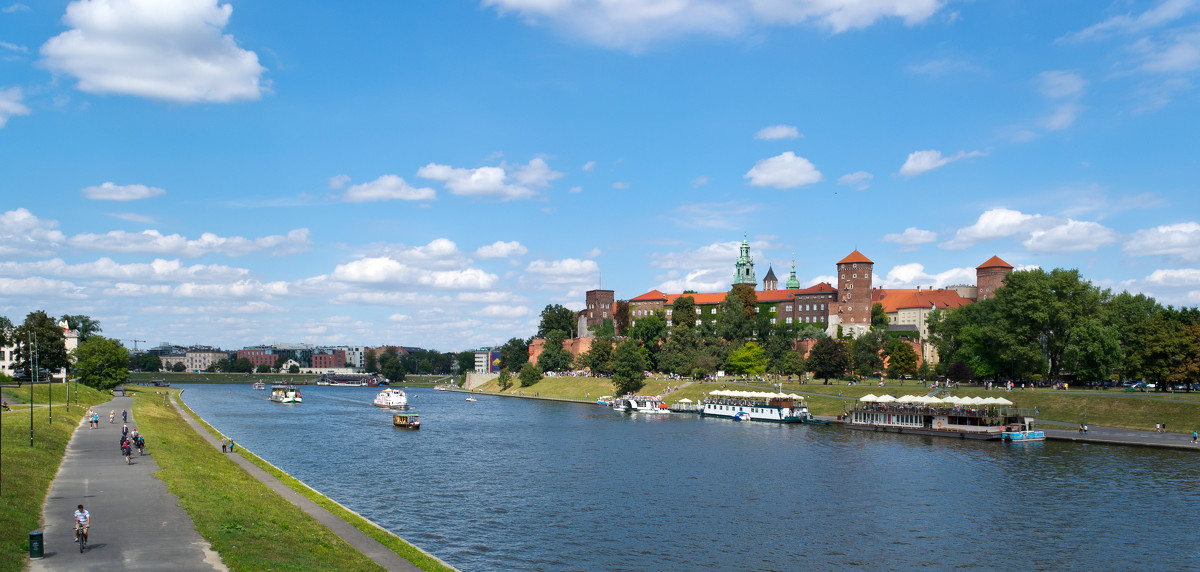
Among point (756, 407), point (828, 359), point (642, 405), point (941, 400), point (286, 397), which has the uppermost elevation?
point (828, 359)

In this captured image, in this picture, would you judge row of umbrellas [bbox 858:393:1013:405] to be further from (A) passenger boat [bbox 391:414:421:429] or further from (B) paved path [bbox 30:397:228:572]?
(B) paved path [bbox 30:397:228:572]

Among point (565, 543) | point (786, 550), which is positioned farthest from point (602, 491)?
point (786, 550)

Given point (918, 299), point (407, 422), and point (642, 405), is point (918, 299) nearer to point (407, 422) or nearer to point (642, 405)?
point (642, 405)

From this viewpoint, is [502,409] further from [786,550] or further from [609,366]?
[786,550]

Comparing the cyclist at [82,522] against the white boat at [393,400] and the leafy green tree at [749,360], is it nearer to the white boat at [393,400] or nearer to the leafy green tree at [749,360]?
the white boat at [393,400]

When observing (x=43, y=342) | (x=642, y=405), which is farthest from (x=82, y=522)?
(x=43, y=342)

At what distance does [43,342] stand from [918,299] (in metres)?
139

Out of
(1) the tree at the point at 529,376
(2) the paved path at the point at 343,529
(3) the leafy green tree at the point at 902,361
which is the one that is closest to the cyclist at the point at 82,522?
(2) the paved path at the point at 343,529

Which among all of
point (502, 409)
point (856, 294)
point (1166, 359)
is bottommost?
point (502, 409)

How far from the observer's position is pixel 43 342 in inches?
3959

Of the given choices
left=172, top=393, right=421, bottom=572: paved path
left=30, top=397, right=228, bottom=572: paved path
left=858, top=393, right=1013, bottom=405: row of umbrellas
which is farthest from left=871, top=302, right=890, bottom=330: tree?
left=30, top=397, right=228, bottom=572: paved path

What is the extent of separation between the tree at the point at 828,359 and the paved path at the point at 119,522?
85.1 meters

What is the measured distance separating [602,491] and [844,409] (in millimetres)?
52217

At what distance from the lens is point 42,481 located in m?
32.4
